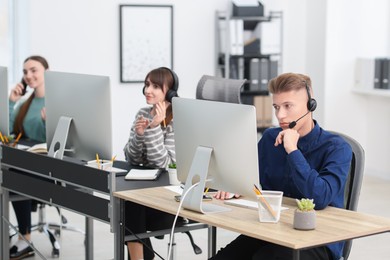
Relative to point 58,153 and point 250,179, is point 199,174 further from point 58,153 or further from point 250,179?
point 58,153

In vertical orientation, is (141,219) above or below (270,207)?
below

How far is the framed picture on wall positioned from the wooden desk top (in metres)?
4.15

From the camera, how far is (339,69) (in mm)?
7555

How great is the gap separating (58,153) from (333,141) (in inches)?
56.1

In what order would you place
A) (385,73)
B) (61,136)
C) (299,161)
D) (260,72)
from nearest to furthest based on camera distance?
(299,161) < (61,136) < (385,73) < (260,72)

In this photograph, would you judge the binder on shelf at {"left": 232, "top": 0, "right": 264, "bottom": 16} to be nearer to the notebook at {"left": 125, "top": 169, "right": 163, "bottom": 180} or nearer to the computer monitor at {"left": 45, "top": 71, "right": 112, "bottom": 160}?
the computer monitor at {"left": 45, "top": 71, "right": 112, "bottom": 160}

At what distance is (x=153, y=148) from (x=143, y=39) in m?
3.45

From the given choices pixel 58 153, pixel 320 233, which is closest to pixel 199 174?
pixel 320 233

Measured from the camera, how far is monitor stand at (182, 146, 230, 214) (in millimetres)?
2965

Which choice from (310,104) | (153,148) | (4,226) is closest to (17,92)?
(4,226)

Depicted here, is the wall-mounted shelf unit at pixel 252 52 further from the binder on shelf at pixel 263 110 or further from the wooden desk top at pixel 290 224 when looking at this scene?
the wooden desk top at pixel 290 224

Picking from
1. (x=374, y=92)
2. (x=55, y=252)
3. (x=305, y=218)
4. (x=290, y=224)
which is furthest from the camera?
(x=374, y=92)

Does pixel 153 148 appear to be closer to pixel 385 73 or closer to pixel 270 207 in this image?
pixel 270 207

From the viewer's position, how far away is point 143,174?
3.65m
